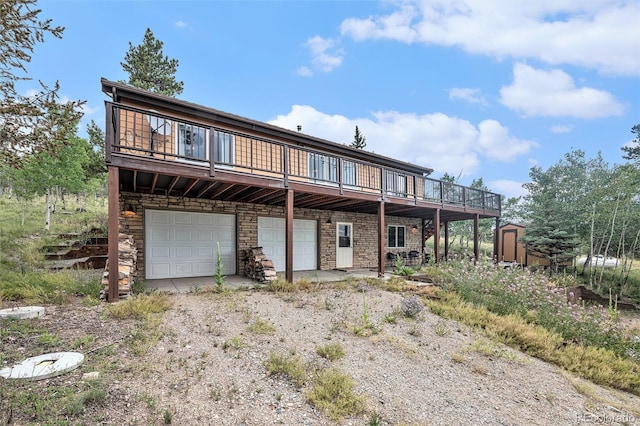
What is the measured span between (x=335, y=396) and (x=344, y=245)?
9.31 metres

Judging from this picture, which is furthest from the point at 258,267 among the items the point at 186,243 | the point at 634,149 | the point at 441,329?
the point at 634,149

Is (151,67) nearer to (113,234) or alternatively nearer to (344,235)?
(344,235)

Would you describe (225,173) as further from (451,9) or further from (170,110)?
(451,9)

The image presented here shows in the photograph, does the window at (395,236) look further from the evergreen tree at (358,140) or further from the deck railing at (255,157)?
the evergreen tree at (358,140)

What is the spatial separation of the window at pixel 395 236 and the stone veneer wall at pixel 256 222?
24 centimetres

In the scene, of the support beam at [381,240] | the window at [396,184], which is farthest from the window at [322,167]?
the window at [396,184]

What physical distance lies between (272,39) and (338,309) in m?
14.8

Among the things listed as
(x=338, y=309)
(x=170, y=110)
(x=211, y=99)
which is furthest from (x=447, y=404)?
(x=211, y=99)

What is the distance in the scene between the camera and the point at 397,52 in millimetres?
15852

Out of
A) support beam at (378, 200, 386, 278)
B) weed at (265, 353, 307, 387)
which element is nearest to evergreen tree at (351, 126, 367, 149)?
support beam at (378, 200, 386, 278)

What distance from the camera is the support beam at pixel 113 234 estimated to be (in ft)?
17.9

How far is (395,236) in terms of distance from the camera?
1402cm

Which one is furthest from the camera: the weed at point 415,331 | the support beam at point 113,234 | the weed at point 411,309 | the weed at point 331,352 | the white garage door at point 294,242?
the white garage door at point 294,242

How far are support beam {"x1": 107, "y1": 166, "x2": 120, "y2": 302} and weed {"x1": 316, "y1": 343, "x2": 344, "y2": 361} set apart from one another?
418 centimetres
